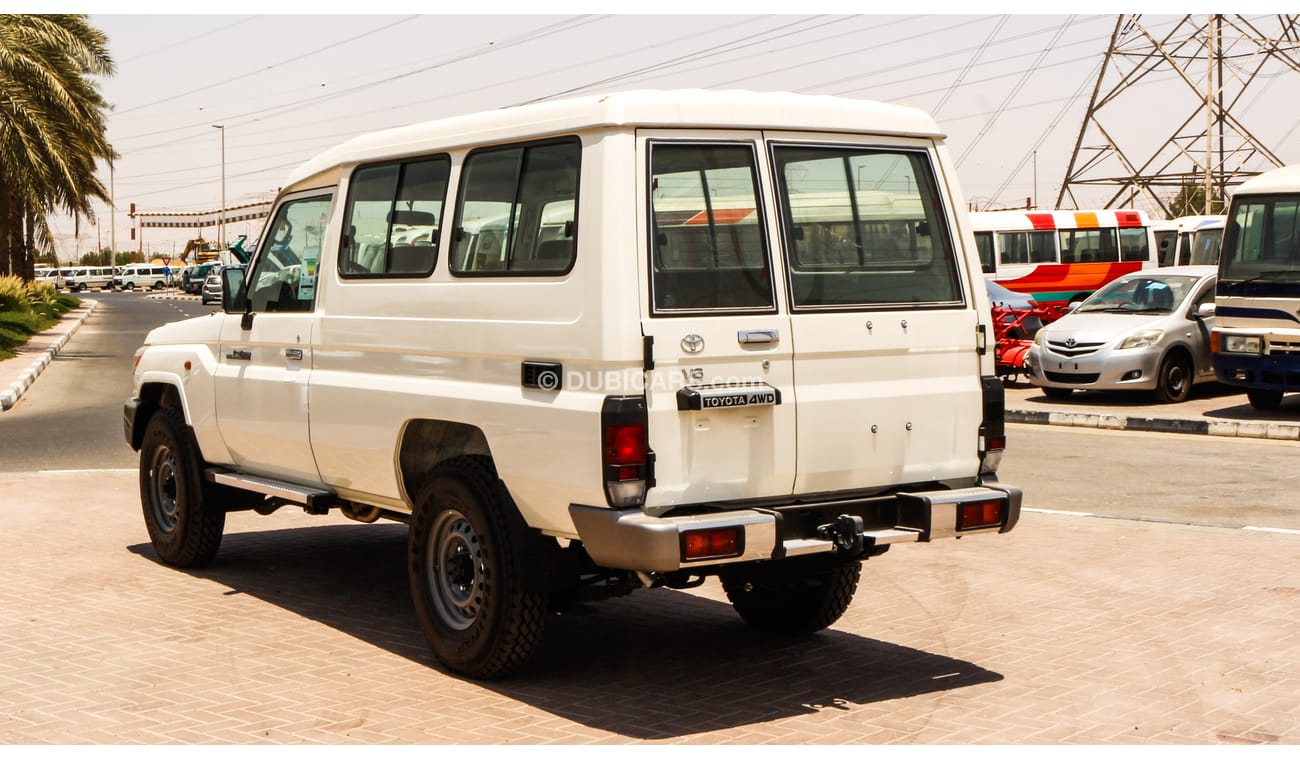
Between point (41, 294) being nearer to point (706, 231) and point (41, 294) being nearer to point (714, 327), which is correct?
point (706, 231)

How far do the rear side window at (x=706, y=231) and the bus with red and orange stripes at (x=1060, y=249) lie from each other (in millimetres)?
34202

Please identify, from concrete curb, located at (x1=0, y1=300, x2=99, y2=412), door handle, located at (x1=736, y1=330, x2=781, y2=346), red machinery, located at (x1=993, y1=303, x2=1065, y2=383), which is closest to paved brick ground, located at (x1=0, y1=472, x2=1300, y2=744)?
door handle, located at (x1=736, y1=330, x2=781, y2=346)

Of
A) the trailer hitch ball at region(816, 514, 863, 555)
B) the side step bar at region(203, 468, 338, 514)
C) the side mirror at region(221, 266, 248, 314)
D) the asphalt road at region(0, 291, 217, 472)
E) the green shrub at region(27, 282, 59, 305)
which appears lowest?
the asphalt road at region(0, 291, 217, 472)

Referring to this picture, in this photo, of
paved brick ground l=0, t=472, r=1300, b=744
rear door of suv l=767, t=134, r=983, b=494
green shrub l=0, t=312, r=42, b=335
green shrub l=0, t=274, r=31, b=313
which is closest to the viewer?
paved brick ground l=0, t=472, r=1300, b=744

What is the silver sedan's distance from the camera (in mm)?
18797

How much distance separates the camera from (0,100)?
28.8 meters

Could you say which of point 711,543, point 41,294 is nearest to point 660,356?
point 711,543

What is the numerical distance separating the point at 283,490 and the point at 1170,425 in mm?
11538

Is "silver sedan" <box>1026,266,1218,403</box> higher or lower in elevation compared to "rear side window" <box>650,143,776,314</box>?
lower

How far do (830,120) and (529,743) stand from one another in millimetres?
2810

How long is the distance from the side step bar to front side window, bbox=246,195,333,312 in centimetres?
92

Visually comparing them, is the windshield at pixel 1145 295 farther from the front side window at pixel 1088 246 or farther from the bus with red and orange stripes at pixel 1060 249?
the front side window at pixel 1088 246

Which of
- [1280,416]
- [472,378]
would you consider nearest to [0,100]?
[1280,416]

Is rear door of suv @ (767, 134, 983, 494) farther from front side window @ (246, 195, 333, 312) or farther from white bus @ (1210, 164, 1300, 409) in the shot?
white bus @ (1210, 164, 1300, 409)
